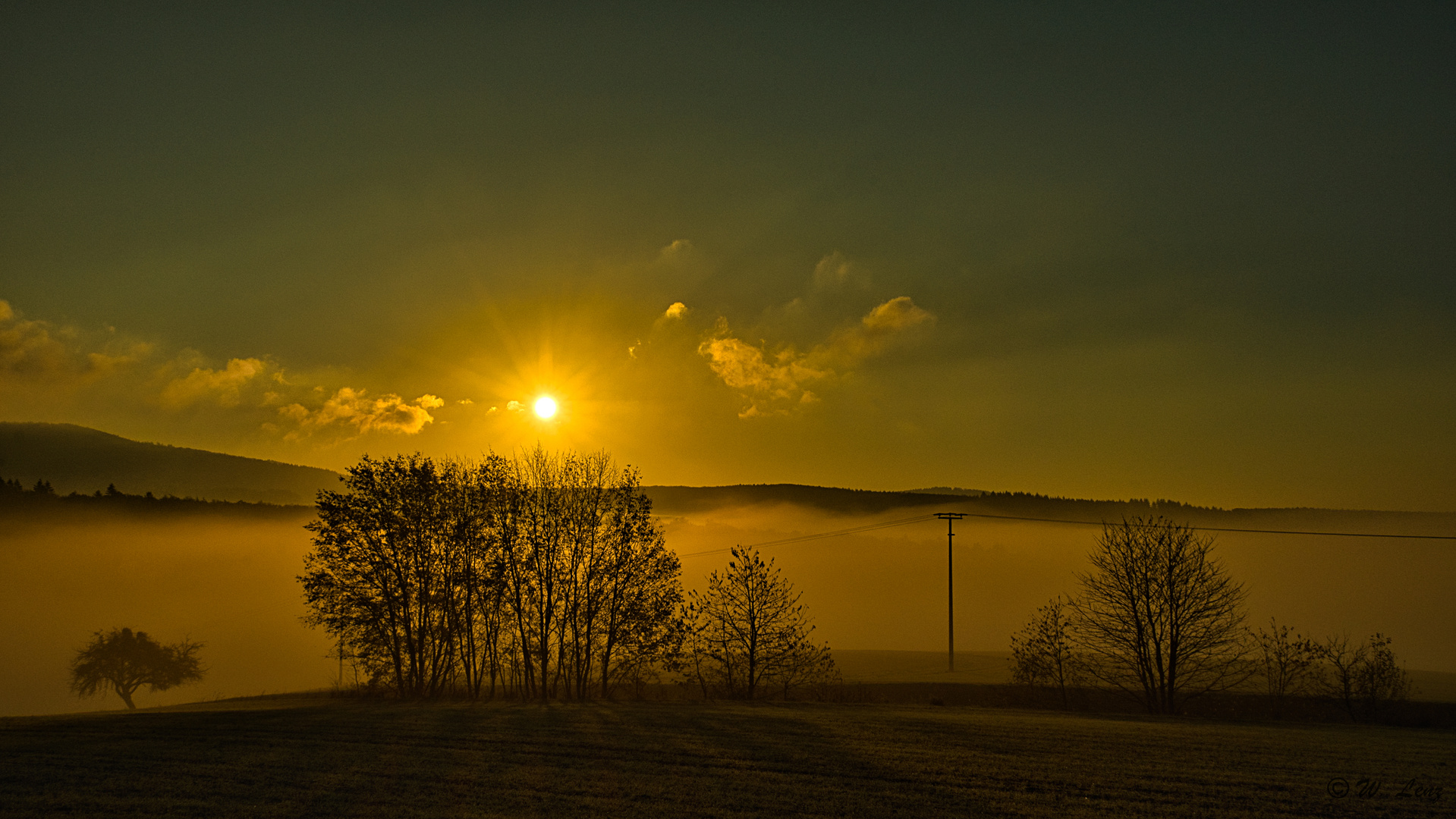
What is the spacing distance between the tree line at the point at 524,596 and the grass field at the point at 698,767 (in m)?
20.0

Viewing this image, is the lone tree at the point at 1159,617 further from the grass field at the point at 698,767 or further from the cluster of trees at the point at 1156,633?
the grass field at the point at 698,767

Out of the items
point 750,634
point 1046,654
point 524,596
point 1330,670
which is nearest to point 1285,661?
point 1330,670

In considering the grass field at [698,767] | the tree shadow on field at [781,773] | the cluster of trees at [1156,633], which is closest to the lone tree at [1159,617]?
the cluster of trees at [1156,633]

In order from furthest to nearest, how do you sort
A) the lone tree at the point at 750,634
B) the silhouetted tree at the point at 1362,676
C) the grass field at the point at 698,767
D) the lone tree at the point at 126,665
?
the lone tree at the point at 126,665
the lone tree at the point at 750,634
the silhouetted tree at the point at 1362,676
the grass field at the point at 698,767

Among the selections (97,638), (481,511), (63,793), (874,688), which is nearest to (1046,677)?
(874,688)

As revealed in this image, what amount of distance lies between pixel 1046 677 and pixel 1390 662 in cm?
2056

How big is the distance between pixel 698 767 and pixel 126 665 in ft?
397

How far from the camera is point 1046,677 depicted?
2596 inches

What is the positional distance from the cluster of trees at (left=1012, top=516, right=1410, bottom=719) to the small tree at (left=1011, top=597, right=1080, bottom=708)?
5 centimetres

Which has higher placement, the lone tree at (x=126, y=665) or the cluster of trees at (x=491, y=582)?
the cluster of trees at (x=491, y=582)

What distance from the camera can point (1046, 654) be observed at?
66.2 meters

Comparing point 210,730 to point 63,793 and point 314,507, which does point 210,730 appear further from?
point 314,507

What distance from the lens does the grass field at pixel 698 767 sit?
2045 centimetres

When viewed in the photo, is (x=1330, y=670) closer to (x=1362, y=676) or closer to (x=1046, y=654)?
(x=1362, y=676)
